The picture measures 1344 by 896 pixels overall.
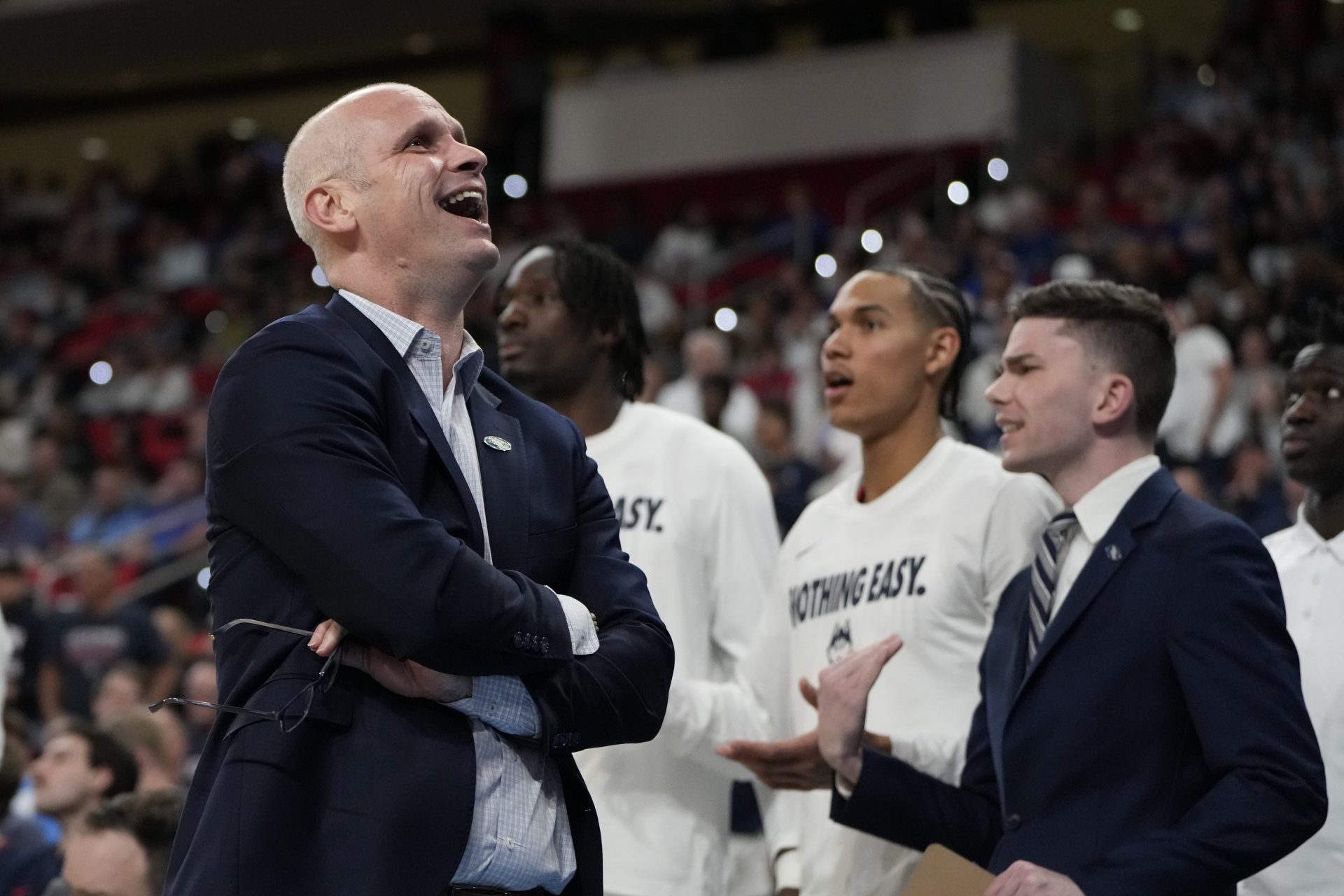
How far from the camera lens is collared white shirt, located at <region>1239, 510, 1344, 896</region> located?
3133 mm

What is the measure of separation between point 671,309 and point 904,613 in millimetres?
10426

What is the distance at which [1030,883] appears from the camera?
2564 millimetres

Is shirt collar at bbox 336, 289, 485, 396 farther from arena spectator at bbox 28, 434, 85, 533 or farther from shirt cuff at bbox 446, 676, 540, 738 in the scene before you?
arena spectator at bbox 28, 434, 85, 533

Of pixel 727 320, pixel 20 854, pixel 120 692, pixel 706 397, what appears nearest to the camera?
pixel 20 854

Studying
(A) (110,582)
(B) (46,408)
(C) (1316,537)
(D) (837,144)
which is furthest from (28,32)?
(C) (1316,537)

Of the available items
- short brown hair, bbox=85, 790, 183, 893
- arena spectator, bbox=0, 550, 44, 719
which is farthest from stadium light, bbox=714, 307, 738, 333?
short brown hair, bbox=85, 790, 183, 893

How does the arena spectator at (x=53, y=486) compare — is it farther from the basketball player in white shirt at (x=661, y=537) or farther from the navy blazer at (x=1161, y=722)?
the navy blazer at (x=1161, y=722)

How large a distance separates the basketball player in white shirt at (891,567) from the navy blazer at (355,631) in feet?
3.35

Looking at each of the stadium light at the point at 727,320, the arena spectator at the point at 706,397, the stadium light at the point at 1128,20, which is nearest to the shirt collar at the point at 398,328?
the arena spectator at the point at 706,397

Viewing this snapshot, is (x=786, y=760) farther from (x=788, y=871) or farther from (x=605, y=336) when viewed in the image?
(x=605, y=336)

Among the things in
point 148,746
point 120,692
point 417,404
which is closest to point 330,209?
point 417,404

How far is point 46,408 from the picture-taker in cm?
1566

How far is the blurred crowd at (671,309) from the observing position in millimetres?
8391

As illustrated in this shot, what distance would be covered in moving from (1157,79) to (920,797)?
47.4ft
